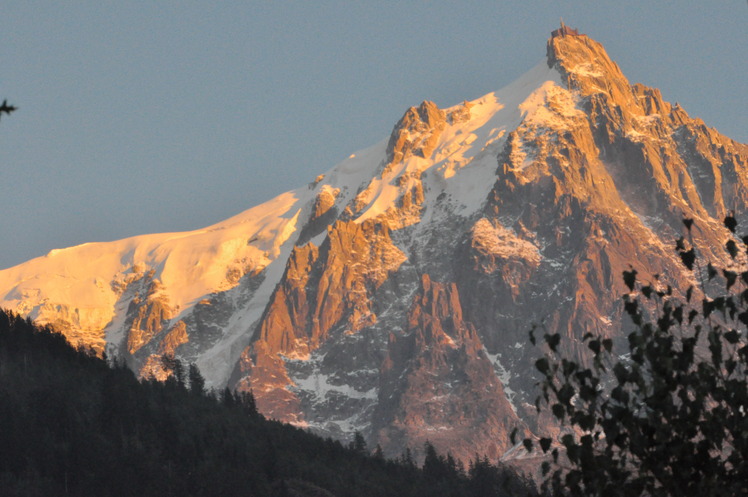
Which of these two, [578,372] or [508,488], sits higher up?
[578,372]

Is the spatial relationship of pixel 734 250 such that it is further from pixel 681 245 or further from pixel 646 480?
pixel 646 480

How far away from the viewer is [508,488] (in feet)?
155

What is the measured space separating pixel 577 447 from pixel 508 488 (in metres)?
3.06

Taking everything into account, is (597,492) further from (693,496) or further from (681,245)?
(681,245)

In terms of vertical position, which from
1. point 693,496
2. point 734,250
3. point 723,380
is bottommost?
point 693,496

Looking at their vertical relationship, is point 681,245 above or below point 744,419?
above

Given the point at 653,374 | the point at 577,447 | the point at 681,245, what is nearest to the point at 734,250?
the point at 681,245

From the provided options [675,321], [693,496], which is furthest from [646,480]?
[675,321]

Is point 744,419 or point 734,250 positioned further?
point 734,250

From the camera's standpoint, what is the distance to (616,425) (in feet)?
151

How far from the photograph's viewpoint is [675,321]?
48719 millimetres

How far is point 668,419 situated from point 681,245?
585 cm

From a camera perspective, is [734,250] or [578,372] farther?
[734,250]

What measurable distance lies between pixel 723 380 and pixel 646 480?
13.2 feet
